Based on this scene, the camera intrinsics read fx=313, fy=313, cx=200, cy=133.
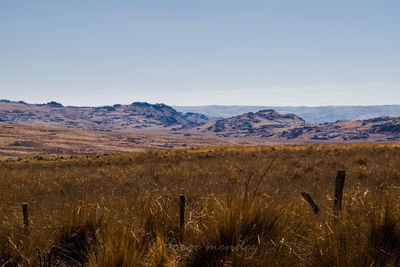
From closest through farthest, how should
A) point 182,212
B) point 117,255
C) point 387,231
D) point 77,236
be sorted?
point 117,255 < point 387,231 < point 182,212 < point 77,236

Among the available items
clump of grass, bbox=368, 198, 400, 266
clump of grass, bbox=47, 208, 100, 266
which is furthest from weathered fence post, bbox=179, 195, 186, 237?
clump of grass, bbox=368, 198, 400, 266

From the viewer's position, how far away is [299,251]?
3207 mm

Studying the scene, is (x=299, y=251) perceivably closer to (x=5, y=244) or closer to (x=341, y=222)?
(x=341, y=222)

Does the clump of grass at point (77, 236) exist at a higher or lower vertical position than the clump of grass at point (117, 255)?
lower

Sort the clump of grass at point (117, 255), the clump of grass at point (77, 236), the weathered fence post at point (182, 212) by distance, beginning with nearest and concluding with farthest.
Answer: the clump of grass at point (117, 255) < the weathered fence post at point (182, 212) < the clump of grass at point (77, 236)

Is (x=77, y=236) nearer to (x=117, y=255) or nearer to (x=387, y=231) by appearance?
(x=117, y=255)

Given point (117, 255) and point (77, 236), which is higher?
point (117, 255)

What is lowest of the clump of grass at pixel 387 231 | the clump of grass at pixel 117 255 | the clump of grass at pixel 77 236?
the clump of grass at pixel 77 236

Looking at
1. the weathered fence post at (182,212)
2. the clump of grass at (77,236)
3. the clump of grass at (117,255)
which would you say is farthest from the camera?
the clump of grass at (77,236)

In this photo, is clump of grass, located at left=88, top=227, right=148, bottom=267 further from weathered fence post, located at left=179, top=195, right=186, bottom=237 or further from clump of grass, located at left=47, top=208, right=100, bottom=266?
clump of grass, located at left=47, top=208, right=100, bottom=266

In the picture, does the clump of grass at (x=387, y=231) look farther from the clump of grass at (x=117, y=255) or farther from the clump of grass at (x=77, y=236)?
the clump of grass at (x=77, y=236)

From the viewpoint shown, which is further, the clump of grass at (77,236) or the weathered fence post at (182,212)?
the clump of grass at (77,236)

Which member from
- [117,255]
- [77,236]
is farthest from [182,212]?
[77,236]

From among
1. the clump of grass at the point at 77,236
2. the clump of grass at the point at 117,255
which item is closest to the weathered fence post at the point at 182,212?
the clump of grass at the point at 117,255
